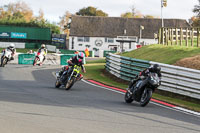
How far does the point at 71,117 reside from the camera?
9.82 m

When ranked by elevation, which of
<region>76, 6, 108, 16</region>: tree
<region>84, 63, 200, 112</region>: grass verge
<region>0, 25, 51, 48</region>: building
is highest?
<region>76, 6, 108, 16</region>: tree

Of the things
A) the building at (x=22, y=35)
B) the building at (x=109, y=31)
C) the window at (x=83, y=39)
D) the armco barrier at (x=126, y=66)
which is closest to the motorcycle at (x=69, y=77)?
the armco barrier at (x=126, y=66)

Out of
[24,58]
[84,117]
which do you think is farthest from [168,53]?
[24,58]

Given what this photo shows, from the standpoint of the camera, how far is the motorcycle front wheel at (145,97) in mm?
12422

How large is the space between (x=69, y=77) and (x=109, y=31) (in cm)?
7184

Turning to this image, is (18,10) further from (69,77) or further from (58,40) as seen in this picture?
(69,77)

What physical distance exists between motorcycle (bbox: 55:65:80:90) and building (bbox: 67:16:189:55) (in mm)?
69232

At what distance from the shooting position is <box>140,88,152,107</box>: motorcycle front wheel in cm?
1242

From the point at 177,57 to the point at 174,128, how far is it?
13197 mm

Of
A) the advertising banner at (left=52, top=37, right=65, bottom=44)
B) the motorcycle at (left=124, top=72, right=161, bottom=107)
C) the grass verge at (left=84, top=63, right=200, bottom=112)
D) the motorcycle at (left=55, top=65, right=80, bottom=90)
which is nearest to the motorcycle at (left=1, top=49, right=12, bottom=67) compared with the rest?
the grass verge at (left=84, top=63, right=200, bottom=112)

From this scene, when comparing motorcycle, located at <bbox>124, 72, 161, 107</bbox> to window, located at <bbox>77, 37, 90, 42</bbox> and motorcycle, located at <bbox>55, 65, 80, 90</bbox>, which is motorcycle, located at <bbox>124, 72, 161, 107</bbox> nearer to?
motorcycle, located at <bbox>55, 65, 80, 90</bbox>

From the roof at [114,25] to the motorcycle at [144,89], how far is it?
7401 centimetres

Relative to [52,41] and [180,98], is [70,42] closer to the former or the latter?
[52,41]

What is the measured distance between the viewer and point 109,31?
88000 mm
